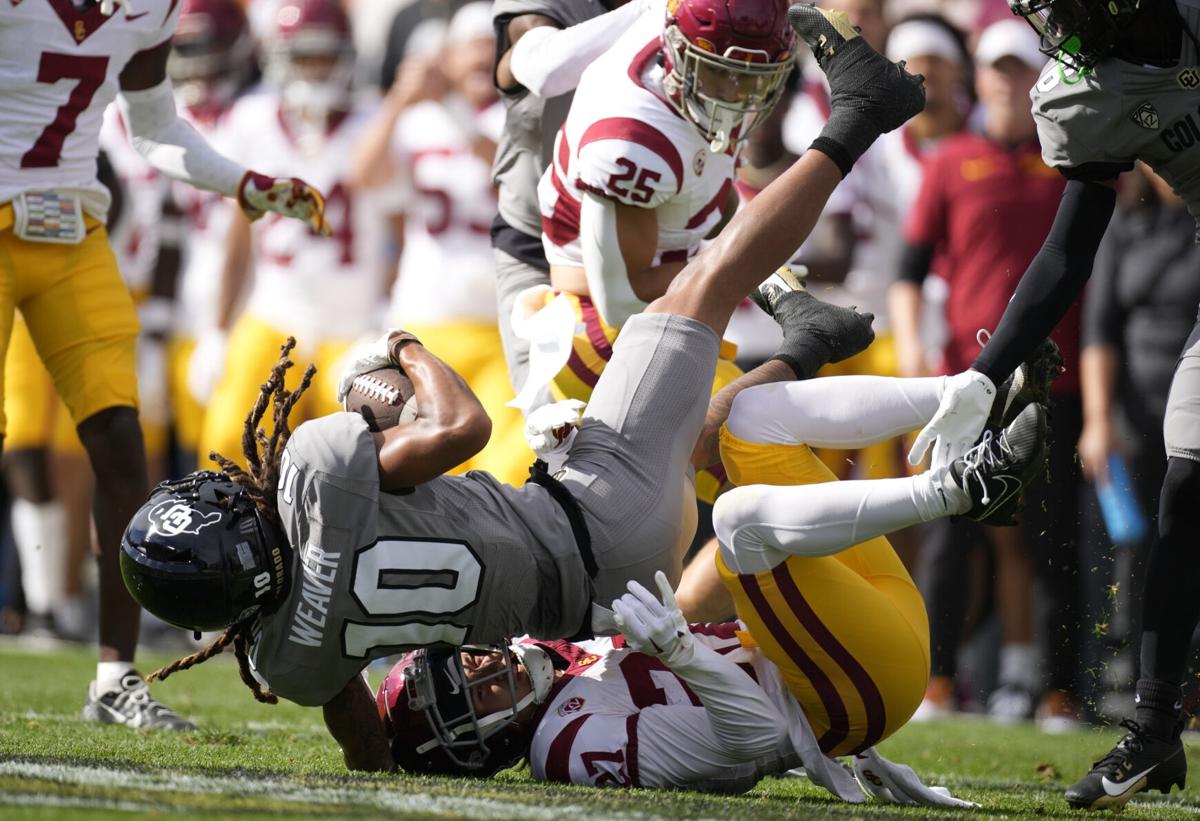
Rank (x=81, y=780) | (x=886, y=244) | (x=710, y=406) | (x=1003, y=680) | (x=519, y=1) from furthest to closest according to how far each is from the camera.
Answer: (x=886, y=244) → (x=1003, y=680) → (x=519, y=1) → (x=710, y=406) → (x=81, y=780)

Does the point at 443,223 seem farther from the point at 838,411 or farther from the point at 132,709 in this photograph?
the point at 838,411

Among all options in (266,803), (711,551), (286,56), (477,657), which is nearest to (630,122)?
(711,551)

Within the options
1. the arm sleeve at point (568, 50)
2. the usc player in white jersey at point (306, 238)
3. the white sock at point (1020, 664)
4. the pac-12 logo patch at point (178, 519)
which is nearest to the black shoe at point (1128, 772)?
the pac-12 logo patch at point (178, 519)

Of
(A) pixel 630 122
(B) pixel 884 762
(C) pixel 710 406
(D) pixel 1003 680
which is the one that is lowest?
(D) pixel 1003 680

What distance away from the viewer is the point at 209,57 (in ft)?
29.1

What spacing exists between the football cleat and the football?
53.0 inches

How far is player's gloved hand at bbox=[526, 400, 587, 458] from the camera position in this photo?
384 cm

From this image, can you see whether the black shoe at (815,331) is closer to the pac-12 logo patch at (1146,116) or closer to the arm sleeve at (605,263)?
the arm sleeve at (605,263)

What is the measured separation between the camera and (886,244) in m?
7.43

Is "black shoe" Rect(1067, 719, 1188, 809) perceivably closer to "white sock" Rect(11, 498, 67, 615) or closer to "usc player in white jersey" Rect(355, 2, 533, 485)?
"usc player in white jersey" Rect(355, 2, 533, 485)

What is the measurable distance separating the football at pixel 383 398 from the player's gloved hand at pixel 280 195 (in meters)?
1.52

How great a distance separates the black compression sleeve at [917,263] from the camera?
22.6 feet

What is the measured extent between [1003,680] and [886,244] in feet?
6.04

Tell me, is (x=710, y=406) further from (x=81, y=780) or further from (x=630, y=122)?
(x=81, y=780)
